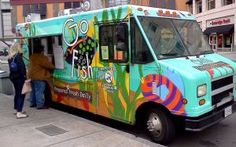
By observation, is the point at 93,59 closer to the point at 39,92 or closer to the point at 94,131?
the point at 94,131

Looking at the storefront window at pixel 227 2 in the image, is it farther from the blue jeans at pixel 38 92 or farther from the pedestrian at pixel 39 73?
the blue jeans at pixel 38 92

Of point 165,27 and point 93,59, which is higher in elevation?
point 165,27

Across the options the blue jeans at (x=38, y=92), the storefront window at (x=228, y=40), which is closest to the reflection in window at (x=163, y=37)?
the blue jeans at (x=38, y=92)

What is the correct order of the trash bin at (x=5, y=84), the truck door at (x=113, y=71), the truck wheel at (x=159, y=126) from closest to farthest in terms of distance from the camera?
1. the truck wheel at (x=159, y=126)
2. the truck door at (x=113, y=71)
3. the trash bin at (x=5, y=84)

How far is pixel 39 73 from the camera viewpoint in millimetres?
8758

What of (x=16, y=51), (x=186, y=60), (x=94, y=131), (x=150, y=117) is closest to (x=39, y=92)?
(x=16, y=51)

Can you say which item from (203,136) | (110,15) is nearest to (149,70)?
(110,15)

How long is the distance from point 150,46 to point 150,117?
129 cm

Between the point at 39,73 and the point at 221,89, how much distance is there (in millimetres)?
4670

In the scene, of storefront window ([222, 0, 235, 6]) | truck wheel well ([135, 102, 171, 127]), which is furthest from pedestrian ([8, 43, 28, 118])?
storefront window ([222, 0, 235, 6])

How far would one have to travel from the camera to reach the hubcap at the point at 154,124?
19.9ft

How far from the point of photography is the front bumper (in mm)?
5535

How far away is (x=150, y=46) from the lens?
602cm

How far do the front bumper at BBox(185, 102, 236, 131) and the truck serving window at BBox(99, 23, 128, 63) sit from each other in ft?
5.63
